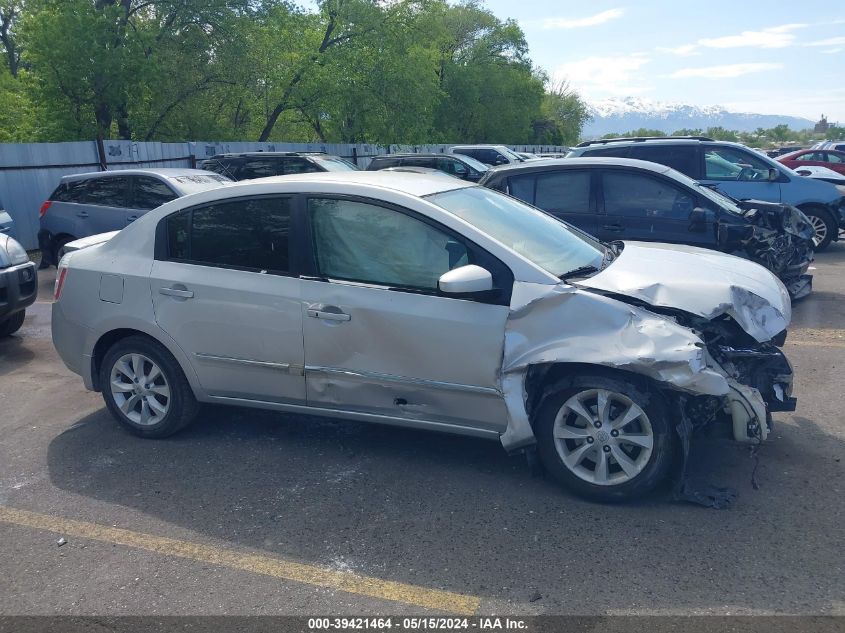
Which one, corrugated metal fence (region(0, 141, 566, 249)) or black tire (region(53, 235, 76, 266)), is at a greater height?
corrugated metal fence (region(0, 141, 566, 249))

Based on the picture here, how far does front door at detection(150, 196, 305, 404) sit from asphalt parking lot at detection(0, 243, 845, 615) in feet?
1.79

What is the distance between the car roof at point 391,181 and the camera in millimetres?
4629

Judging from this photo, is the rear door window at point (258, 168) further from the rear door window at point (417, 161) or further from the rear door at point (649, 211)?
the rear door at point (649, 211)

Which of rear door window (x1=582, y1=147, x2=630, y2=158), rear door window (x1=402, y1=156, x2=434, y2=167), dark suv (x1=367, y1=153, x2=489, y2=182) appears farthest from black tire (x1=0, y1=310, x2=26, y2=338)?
rear door window (x1=402, y1=156, x2=434, y2=167)

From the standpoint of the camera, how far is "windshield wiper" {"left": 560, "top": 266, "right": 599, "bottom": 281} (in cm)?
427

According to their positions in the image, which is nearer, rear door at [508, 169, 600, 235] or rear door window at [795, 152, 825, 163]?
rear door at [508, 169, 600, 235]

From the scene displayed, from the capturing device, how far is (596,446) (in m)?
4.00

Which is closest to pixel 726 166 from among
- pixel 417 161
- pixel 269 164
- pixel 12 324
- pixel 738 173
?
pixel 738 173

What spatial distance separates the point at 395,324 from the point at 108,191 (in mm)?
8257

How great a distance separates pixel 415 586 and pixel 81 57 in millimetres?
18848

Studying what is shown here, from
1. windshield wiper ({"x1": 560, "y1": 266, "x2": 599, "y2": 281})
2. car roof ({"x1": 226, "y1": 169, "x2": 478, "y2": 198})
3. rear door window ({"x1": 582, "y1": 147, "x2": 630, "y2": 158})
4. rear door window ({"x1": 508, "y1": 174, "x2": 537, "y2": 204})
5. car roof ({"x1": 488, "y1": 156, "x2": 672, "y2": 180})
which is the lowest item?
windshield wiper ({"x1": 560, "y1": 266, "x2": 599, "y2": 281})

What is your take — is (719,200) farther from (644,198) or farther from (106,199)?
(106,199)

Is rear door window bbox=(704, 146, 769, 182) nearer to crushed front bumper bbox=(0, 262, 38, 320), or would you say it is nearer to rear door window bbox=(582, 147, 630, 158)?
rear door window bbox=(582, 147, 630, 158)

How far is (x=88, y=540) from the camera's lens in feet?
12.7
